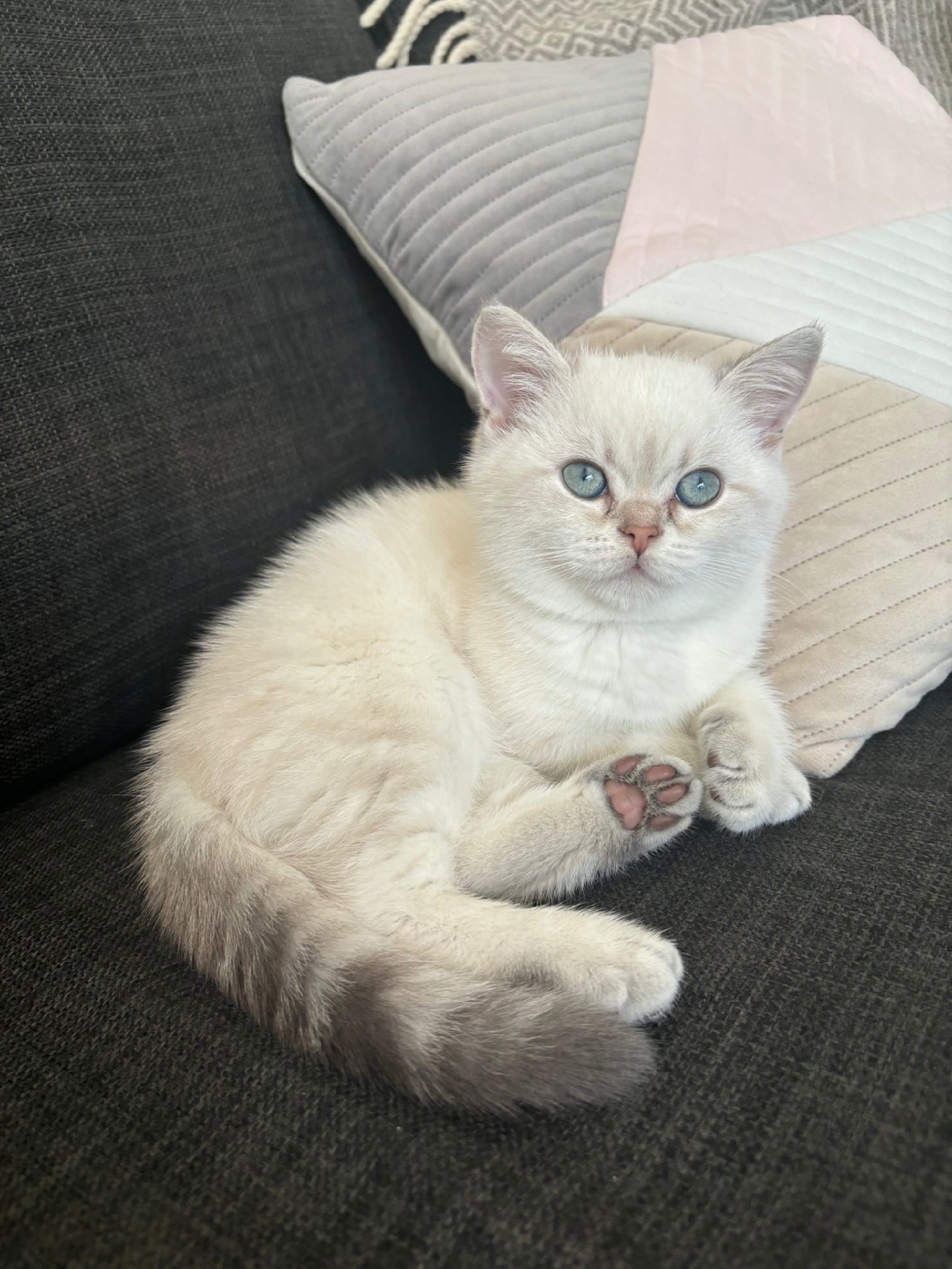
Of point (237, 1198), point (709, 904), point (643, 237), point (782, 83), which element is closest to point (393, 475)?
point (643, 237)

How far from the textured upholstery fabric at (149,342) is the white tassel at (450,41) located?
0.16 m

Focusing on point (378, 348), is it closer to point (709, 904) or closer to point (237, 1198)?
point (709, 904)

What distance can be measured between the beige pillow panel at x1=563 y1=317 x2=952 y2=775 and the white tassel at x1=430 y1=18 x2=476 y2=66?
0.95 metres

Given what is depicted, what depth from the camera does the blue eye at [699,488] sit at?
3.34 ft

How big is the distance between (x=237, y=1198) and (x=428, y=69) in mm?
1575

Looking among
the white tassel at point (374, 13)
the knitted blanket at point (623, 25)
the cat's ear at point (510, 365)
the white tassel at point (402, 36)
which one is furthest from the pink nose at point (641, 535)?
the white tassel at point (374, 13)

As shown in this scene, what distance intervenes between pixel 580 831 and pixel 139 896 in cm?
54

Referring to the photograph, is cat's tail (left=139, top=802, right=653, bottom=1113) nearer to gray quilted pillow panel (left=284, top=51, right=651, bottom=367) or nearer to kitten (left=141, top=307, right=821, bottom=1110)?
kitten (left=141, top=307, right=821, bottom=1110)

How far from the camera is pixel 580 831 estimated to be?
3.26 feet

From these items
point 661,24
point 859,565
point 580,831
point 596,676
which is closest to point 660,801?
point 580,831

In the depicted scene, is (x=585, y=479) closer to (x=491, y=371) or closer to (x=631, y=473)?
(x=631, y=473)

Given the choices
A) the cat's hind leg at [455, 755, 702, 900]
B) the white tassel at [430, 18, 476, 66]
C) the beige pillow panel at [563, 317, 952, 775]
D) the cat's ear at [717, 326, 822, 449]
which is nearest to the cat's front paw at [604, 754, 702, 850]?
the cat's hind leg at [455, 755, 702, 900]

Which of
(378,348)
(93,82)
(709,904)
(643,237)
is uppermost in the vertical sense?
(93,82)

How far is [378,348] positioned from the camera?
62.7 inches
